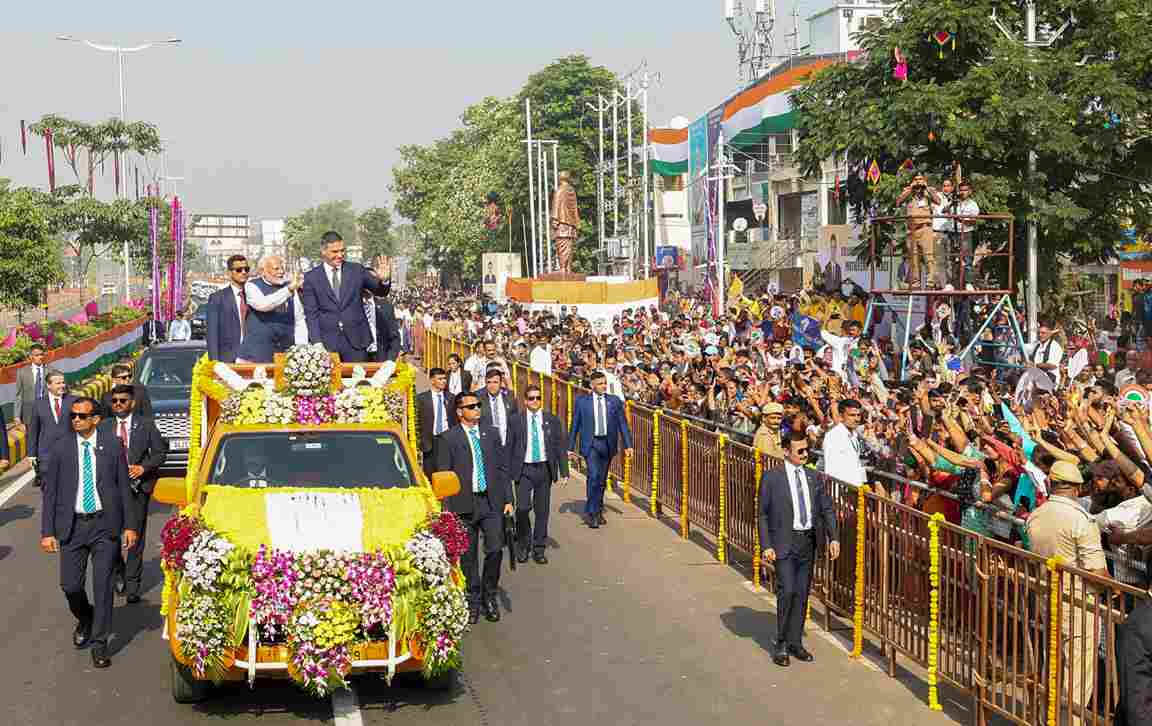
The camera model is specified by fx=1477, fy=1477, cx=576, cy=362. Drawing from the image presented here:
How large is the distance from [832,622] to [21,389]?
45.5 feet

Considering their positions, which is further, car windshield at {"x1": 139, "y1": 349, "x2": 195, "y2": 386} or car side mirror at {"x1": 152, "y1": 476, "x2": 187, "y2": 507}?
car windshield at {"x1": 139, "y1": 349, "x2": 195, "y2": 386}

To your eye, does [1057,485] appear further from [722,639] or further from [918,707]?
[722,639]

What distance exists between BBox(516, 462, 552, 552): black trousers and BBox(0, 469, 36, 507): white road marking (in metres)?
7.89

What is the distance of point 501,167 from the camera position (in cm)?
8725

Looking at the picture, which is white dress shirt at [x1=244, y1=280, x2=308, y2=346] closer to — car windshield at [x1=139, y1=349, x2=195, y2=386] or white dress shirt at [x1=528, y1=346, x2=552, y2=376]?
car windshield at [x1=139, y1=349, x2=195, y2=386]

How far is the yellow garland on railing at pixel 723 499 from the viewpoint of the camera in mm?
14867

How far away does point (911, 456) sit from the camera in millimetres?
12609

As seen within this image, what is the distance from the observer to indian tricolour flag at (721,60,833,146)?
5878 centimetres

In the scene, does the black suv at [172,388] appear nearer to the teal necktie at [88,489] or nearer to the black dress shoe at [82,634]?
the black dress shoe at [82,634]

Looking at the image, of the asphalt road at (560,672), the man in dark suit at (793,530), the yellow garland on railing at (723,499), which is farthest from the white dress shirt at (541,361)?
the man in dark suit at (793,530)

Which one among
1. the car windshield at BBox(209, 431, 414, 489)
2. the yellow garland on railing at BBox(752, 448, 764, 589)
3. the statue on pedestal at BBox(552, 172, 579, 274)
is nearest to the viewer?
the car windshield at BBox(209, 431, 414, 489)

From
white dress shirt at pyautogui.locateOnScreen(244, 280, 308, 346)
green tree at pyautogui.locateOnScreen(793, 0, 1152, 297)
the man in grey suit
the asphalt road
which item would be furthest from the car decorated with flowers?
green tree at pyautogui.locateOnScreen(793, 0, 1152, 297)

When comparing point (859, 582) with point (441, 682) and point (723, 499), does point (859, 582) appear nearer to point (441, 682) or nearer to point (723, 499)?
point (441, 682)

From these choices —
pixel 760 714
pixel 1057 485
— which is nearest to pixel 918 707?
pixel 760 714
